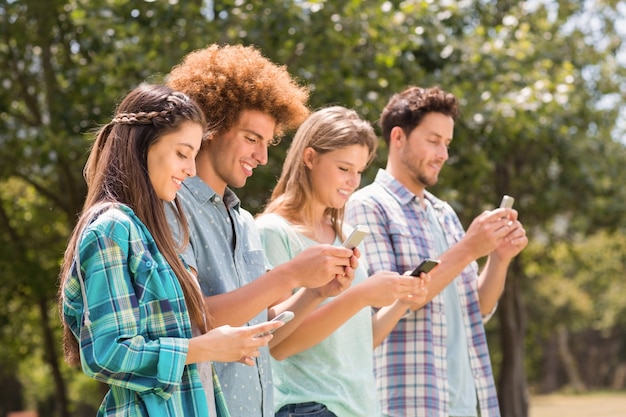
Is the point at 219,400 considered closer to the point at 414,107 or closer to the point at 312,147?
the point at 312,147

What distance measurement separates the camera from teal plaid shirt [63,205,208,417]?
2277 mm

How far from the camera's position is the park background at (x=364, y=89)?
936 centimetres

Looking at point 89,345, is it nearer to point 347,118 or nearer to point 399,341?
point 347,118

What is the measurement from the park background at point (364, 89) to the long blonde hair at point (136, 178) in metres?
5.13

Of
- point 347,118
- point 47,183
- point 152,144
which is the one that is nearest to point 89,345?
point 152,144

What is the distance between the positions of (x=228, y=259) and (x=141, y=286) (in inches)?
24.3

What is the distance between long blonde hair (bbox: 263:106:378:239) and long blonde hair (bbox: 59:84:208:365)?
3.69ft

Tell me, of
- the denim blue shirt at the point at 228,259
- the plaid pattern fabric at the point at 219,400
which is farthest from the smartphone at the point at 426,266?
the plaid pattern fabric at the point at 219,400

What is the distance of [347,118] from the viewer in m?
3.80

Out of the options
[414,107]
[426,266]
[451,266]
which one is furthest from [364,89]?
[426,266]

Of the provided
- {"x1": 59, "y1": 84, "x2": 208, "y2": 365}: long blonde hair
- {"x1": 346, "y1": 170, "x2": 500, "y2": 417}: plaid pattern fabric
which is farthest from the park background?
{"x1": 59, "y1": 84, "x2": 208, "y2": 365}: long blonde hair

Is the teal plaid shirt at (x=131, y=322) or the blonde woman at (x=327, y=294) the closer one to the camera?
the teal plaid shirt at (x=131, y=322)

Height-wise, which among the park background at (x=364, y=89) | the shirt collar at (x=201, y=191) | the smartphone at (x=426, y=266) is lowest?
the smartphone at (x=426, y=266)

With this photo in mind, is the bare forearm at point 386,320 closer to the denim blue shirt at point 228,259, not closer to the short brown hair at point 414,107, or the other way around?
the denim blue shirt at point 228,259
